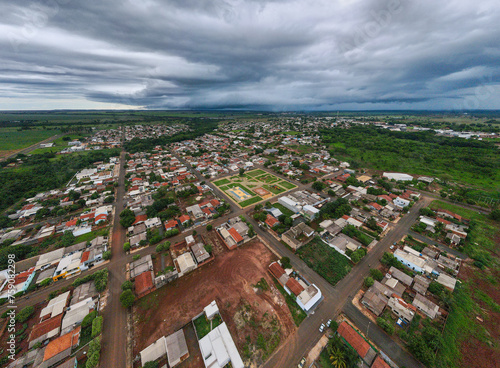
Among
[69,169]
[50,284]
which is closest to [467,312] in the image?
[50,284]

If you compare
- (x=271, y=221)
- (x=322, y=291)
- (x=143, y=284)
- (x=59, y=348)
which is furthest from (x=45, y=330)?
(x=322, y=291)

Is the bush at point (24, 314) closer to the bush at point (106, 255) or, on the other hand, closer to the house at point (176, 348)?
the bush at point (106, 255)

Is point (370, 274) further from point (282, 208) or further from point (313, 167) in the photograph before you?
point (313, 167)

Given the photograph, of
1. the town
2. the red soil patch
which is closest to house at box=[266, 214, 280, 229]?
the town

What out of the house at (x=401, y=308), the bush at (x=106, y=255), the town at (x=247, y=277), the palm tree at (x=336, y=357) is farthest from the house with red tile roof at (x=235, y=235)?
the house at (x=401, y=308)

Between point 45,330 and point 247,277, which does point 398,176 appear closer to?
point 247,277

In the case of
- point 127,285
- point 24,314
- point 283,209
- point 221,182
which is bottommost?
point 221,182
